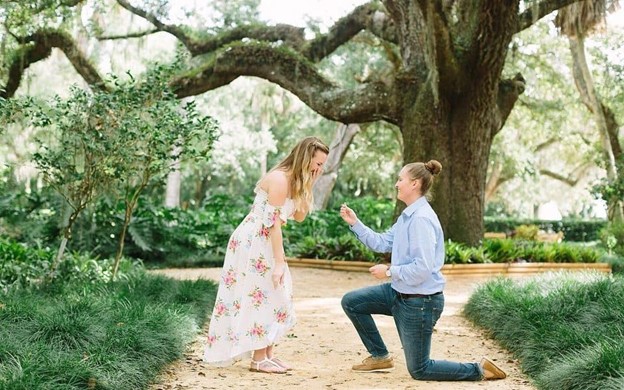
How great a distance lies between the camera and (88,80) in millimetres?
13430

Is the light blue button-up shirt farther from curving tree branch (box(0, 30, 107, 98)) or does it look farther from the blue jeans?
curving tree branch (box(0, 30, 107, 98))

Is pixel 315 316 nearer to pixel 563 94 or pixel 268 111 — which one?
pixel 563 94

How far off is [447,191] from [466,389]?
23.9 feet

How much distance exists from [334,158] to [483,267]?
9616mm

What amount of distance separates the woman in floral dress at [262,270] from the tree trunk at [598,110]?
13.3 metres

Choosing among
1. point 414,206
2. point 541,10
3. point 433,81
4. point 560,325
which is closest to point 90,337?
point 414,206

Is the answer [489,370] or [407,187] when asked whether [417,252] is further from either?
[489,370]

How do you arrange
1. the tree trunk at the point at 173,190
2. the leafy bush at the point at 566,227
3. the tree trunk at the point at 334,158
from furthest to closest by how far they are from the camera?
the leafy bush at the point at 566,227
the tree trunk at the point at 173,190
the tree trunk at the point at 334,158

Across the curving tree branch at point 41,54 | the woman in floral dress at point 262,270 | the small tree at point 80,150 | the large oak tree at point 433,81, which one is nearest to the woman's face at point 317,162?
the woman in floral dress at point 262,270

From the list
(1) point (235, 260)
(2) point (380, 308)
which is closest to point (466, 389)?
(2) point (380, 308)

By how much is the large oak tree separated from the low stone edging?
618mm

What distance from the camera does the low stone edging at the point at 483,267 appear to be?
11258 millimetres

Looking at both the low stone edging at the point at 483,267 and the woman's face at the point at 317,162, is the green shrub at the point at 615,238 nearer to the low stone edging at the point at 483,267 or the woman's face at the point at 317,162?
the low stone edging at the point at 483,267

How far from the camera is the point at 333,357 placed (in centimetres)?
574
